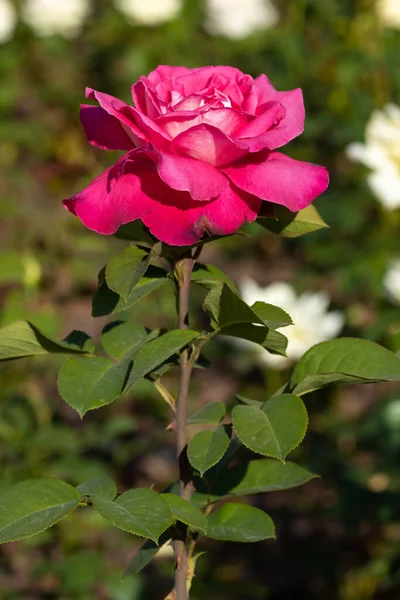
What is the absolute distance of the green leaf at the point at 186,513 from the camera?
79 centimetres

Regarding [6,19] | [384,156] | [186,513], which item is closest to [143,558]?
[186,513]

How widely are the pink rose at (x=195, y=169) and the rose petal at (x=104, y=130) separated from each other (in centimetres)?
Answer: 3

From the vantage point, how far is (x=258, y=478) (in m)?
0.94

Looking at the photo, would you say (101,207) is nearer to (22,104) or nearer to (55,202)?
(55,202)

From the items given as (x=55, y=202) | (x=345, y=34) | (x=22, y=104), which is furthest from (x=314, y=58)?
(x=22, y=104)

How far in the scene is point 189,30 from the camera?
4.18m

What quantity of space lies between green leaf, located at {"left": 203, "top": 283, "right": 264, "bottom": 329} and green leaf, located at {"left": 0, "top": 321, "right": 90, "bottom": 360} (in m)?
0.15

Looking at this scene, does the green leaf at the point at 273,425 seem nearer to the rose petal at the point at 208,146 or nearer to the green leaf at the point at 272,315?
the green leaf at the point at 272,315

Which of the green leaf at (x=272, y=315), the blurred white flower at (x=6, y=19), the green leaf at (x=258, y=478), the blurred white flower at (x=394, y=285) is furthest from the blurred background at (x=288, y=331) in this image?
the green leaf at (x=272, y=315)

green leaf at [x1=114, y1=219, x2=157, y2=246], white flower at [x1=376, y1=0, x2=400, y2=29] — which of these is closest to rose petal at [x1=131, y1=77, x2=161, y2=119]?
green leaf at [x1=114, y1=219, x2=157, y2=246]

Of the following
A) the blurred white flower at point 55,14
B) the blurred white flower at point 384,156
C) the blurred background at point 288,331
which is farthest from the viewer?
the blurred white flower at point 55,14

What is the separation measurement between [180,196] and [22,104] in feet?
11.9

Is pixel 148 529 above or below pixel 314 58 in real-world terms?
above

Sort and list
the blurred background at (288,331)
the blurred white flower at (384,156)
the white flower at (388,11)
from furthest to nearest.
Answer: the white flower at (388,11), the blurred white flower at (384,156), the blurred background at (288,331)
